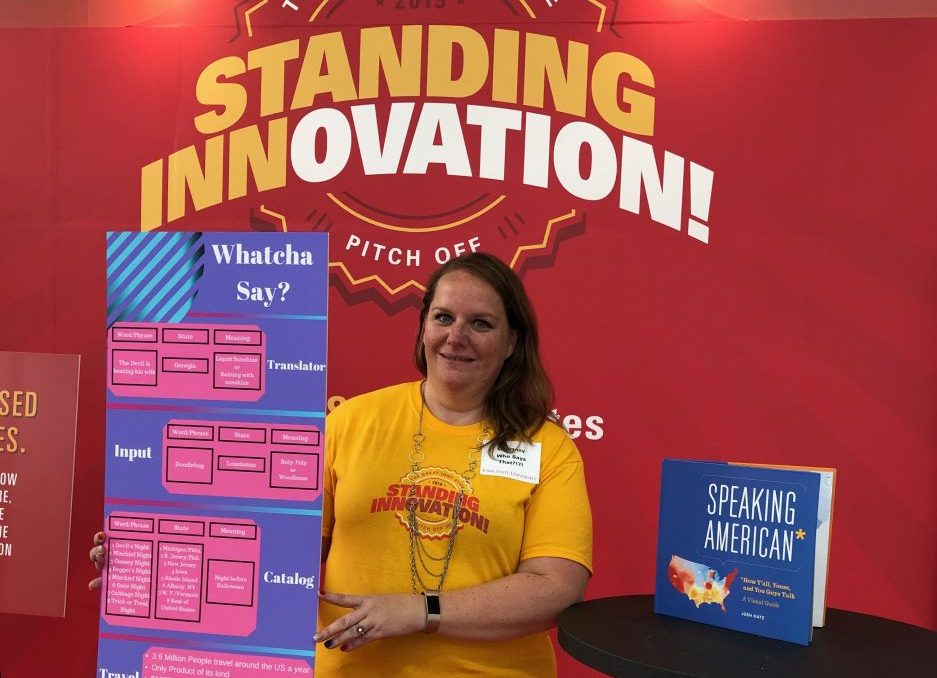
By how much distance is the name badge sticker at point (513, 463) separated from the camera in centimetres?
191

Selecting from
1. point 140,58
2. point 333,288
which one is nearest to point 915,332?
point 333,288

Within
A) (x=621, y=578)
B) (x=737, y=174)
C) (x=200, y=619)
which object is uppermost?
(x=737, y=174)

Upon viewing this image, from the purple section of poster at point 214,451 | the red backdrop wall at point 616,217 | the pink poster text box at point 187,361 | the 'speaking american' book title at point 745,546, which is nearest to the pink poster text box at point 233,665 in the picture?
the purple section of poster at point 214,451

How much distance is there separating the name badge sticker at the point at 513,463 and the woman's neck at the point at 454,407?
98mm

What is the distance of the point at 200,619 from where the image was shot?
1656mm

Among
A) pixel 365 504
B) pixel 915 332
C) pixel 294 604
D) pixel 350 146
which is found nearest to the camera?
pixel 294 604

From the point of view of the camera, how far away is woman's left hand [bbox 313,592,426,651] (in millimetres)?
1675

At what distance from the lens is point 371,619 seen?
66.6 inches

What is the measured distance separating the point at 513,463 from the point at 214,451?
1.96 ft

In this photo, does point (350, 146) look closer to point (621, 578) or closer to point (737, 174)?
point (737, 174)

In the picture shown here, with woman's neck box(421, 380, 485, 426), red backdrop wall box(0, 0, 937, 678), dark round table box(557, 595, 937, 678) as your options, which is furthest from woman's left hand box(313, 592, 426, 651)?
red backdrop wall box(0, 0, 937, 678)

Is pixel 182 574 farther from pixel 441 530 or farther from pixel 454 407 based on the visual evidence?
pixel 454 407

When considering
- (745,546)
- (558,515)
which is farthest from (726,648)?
(558,515)

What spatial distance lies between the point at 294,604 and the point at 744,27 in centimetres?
222
